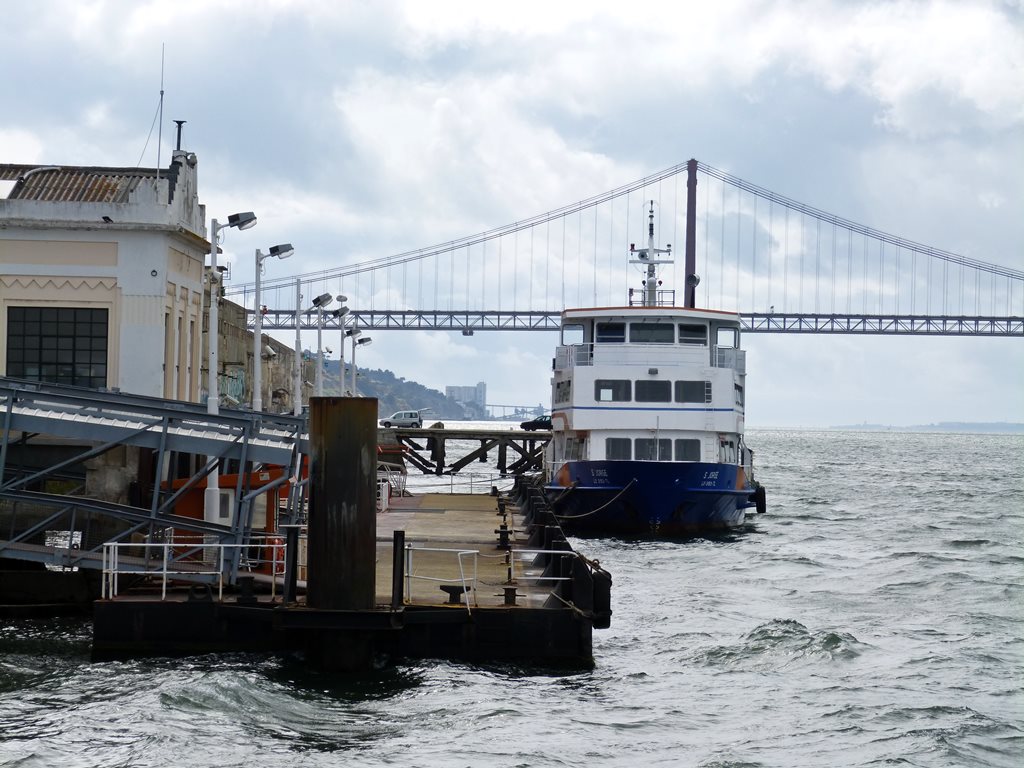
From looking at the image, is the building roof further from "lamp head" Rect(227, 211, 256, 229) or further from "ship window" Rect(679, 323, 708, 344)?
"ship window" Rect(679, 323, 708, 344)

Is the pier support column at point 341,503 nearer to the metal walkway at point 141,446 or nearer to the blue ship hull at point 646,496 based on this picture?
the metal walkway at point 141,446

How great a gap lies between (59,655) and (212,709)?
4044 millimetres

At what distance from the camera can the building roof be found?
3139 centimetres

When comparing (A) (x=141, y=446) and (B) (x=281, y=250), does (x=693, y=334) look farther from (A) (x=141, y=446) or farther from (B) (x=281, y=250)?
(A) (x=141, y=446)

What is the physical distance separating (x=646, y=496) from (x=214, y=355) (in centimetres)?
1666

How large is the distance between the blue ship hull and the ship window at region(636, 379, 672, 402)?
254cm

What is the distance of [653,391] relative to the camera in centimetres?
4091

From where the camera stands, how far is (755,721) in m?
17.7

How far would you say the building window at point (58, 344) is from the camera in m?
29.6

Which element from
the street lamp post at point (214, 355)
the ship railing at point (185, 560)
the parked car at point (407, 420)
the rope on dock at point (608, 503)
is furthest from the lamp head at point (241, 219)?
the parked car at point (407, 420)

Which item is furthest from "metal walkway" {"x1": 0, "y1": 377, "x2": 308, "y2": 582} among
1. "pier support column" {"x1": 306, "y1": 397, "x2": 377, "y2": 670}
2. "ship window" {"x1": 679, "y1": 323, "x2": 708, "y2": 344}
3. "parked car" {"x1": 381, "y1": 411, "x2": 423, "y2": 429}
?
"parked car" {"x1": 381, "y1": 411, "x2": 423, "y2": 429}

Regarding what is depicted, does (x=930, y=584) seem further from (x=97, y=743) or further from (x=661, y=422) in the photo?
(x=97, y=743)

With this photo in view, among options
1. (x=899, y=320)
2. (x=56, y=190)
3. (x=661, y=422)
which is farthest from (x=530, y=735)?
(x=899, y=320)

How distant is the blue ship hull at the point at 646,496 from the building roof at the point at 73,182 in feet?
47.4
